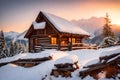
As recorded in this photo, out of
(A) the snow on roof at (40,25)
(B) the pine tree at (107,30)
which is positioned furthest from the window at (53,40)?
(B) the pine tree at (107,30)

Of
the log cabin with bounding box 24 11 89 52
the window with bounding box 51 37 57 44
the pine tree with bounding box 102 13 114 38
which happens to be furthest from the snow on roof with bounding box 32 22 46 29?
the pine tree with bounding box 102 13 114 38

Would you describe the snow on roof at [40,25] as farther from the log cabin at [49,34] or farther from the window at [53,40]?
the window at [53,40]

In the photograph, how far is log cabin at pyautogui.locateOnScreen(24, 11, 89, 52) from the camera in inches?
991

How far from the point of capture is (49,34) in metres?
26.5

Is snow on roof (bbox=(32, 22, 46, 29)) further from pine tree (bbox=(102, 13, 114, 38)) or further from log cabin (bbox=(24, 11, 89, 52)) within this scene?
pine tree (bbox=(102, 13, 114, 38))

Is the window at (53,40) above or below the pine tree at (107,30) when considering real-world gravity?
below

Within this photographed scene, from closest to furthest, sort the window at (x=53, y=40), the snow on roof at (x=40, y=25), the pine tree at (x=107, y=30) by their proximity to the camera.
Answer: the snow on roof at (x=40, y=25) < the window at (x=53, y=40) < the pine tree at (x=107, y=30)

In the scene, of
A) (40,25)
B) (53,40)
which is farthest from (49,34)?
(40,25)

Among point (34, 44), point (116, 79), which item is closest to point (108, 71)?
point (116, 79)

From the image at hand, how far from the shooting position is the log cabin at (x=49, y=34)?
25.2 m

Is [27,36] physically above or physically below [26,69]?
above

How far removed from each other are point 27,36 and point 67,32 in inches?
294

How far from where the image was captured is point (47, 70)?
13.7 m

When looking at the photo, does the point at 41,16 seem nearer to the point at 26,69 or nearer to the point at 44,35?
the point at 44,35
